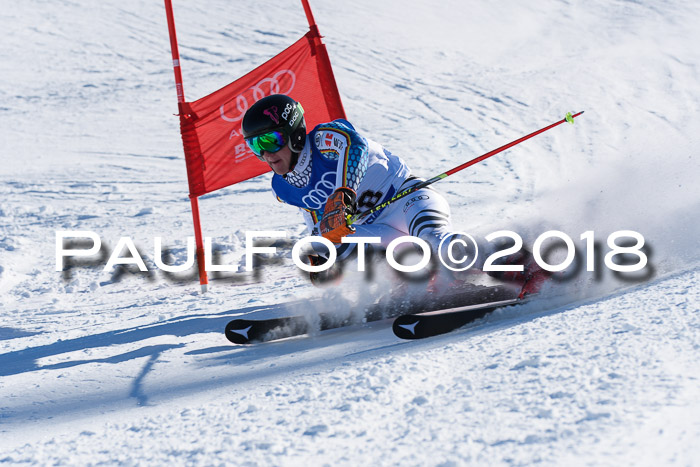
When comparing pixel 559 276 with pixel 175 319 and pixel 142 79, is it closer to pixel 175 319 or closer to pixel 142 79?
pixel 175 319

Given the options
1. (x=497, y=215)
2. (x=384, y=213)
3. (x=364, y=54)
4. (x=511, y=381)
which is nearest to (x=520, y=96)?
(x=364, y=54)

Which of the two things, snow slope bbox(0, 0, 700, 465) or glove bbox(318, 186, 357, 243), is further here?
glove bbox(318, 186, 357, 243)

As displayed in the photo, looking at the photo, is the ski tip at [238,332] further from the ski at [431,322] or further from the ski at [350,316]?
the ski at [431,322]

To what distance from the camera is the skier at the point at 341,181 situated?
12.2 ft

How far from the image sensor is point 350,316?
3.75 meters

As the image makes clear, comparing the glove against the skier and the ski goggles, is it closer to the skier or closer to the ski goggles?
the skier

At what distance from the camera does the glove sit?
361 cm

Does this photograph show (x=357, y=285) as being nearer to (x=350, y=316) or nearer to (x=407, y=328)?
(x=350, y=316)

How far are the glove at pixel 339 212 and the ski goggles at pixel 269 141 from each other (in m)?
0.44

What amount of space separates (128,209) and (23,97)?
546 centimetres

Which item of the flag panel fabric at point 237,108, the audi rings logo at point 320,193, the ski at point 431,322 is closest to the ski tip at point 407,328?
the ski at point 431,322

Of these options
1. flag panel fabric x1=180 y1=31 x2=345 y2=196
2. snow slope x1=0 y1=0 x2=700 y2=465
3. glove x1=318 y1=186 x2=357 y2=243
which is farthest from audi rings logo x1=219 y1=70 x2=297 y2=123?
glove x1=318 y1=186 x2=357 y2=243

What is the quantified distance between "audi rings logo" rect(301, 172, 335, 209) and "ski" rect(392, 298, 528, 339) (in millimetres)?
1104

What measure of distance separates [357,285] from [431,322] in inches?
35.8
